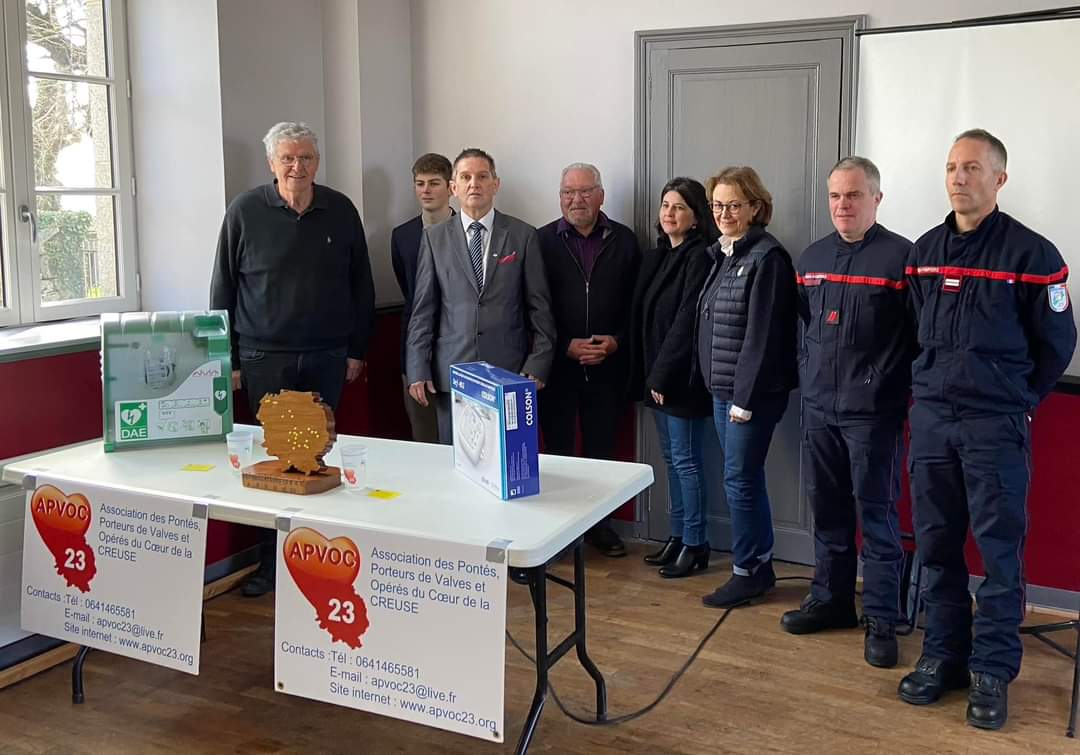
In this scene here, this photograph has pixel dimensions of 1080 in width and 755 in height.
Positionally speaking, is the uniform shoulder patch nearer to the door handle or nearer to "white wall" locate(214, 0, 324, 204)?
"white wall" locate(214, 0, 324, 204)

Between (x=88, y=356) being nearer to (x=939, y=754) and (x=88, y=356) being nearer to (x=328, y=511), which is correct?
(x=328, y=511)

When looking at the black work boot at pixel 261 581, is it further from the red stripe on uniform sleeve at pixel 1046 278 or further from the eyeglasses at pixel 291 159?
the red stripe on uniform sleeve at pixel 1046 278

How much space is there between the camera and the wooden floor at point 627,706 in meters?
2.97

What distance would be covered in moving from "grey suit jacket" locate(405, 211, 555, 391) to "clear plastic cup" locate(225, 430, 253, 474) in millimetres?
1153

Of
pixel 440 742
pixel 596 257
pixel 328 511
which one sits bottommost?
pixel 440 742

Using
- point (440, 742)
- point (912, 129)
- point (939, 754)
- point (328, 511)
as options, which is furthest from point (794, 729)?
point (912, 129)

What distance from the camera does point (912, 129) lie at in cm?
389

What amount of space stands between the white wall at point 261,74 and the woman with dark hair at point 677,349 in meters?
1.65

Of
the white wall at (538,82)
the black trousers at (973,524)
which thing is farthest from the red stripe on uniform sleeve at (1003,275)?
the white wall at (538,82)

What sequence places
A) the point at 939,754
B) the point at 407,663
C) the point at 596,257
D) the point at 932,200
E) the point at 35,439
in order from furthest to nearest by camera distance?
the point at 596,257 < the point at 932,200 < the point at 35,439 < the point at 939,754 < the point at 407,663

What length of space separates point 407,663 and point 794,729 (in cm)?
118

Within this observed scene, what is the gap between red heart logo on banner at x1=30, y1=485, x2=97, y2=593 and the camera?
3.00m

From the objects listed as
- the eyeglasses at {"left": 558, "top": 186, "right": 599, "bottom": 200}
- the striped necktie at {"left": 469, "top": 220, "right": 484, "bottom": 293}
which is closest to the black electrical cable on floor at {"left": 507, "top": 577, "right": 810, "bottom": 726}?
the striped necktie at {"left": 469, "top": 220, "right": 484, "bottom": 293}

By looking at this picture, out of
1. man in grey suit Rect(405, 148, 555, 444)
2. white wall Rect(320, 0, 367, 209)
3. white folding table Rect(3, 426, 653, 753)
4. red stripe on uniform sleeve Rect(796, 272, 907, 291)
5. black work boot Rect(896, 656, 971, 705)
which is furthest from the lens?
white wall Rect(320, 0, 367, 209)
